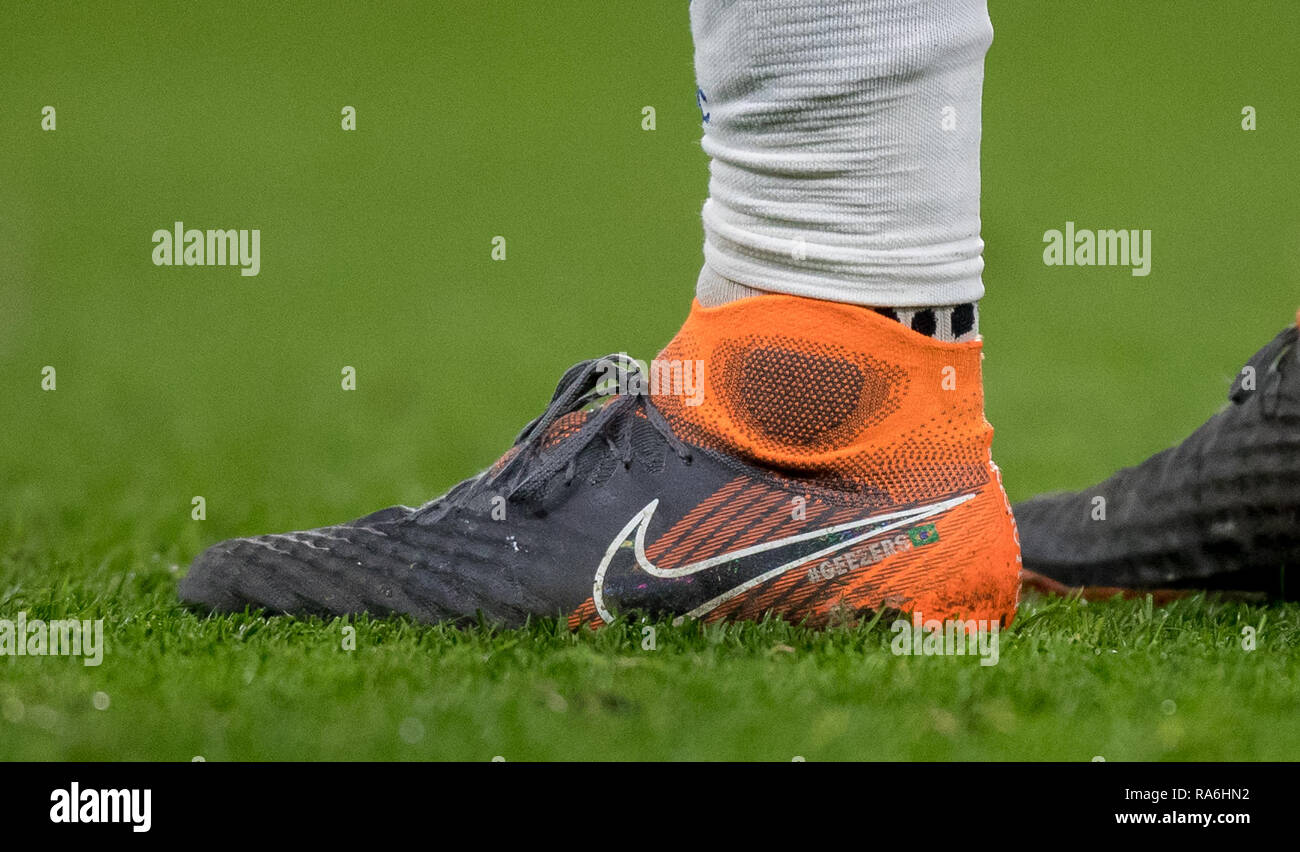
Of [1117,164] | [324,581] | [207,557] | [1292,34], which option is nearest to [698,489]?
[324,581]

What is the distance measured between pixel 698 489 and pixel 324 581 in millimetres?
376

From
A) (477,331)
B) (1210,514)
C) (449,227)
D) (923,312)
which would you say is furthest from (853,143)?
(449,227)

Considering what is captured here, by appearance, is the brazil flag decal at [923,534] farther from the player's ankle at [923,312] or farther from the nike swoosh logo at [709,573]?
the player's ankle at [923,312]


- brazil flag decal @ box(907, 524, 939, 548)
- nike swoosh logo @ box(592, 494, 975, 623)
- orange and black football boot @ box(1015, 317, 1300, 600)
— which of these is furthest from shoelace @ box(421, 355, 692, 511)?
orange and black football boot @ box(1015, 317, 1300, 600)

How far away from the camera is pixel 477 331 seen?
4.37 meters

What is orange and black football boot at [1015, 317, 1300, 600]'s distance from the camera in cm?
162

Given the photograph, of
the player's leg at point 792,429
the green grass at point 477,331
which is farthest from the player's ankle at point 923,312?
the green grass at point 477,331

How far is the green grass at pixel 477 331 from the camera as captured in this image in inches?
46.6

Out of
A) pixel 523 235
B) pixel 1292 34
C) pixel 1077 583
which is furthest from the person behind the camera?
pixel 1292 34

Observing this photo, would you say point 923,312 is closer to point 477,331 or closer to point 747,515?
point 747,515

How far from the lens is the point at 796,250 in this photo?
1.43 meters

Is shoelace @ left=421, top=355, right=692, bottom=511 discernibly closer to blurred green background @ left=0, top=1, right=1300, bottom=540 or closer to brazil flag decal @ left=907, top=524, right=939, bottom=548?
brazil flag decal @ left=907, top=524, right=939, bottom=548

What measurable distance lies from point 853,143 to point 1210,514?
629mm
